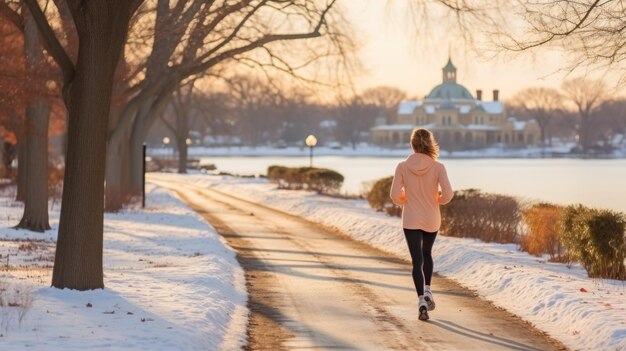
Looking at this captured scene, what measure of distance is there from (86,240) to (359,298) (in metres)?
3.41

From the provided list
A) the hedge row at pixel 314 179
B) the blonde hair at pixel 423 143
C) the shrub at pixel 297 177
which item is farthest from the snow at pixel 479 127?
the blonde hair at pixel 423 143

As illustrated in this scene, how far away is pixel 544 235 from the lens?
17531mm

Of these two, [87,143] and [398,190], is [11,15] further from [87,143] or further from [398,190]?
[398,190]

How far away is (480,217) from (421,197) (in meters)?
11.8

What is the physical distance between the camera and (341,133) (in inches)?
7520

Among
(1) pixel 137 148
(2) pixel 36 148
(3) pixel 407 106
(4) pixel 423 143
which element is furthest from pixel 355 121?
(4) pixel 423 143

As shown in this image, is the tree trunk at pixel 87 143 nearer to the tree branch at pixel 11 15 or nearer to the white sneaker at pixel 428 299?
the white sneaker at pixel 428 299

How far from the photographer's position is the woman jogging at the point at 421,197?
10648 mm

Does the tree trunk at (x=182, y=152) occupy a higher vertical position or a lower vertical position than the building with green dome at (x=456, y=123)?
lower

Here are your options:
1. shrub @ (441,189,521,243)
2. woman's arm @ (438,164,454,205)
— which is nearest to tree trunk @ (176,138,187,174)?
shrub @ (441,189,521,243)

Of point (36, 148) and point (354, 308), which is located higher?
point (36, 148)

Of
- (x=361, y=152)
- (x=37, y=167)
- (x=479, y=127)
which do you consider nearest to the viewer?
(x=37, y=167)

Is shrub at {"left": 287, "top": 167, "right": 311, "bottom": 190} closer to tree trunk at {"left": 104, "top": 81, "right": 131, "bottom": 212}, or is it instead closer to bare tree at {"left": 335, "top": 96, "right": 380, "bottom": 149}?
tree trunk at {"left": 104, "top": 81, "right": 131, "bottom": 212}

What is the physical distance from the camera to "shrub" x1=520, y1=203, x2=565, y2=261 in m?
17.3
